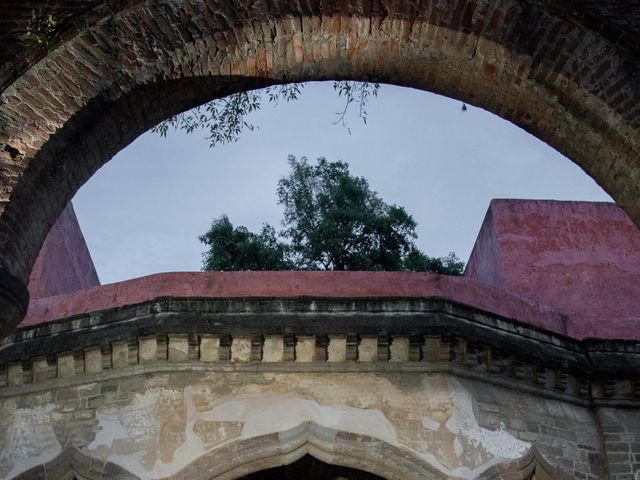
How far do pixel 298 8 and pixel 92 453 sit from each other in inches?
202

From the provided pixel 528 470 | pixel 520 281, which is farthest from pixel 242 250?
pixel 528 470

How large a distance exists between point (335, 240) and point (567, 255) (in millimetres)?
3954

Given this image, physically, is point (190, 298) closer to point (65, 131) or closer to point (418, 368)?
point (418, 368)

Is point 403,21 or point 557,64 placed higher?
point 403,21

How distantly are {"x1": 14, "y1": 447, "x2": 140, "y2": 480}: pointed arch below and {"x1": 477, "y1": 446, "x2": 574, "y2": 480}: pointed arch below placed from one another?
3.09 metres

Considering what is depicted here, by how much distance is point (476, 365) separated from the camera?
26.2 feet

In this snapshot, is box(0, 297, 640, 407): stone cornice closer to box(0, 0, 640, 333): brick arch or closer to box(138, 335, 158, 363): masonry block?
box(138, 335, 158, 363): masonry block

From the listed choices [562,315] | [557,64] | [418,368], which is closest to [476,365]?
[418,368]

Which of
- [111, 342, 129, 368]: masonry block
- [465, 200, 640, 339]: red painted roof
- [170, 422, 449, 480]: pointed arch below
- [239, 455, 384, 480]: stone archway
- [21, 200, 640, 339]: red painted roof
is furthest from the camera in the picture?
[465, 200, 640, 339]: red painted roof

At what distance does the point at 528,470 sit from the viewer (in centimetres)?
770

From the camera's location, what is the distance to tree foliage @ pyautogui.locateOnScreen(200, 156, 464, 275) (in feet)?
43.4

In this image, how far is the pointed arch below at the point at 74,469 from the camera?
7426 millimetres

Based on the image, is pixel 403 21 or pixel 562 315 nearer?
pixel 403 21

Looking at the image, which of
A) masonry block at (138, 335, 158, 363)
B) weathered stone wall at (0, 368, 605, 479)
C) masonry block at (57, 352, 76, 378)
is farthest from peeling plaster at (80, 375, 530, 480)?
masonry block at (57, 352, 76, 378)
